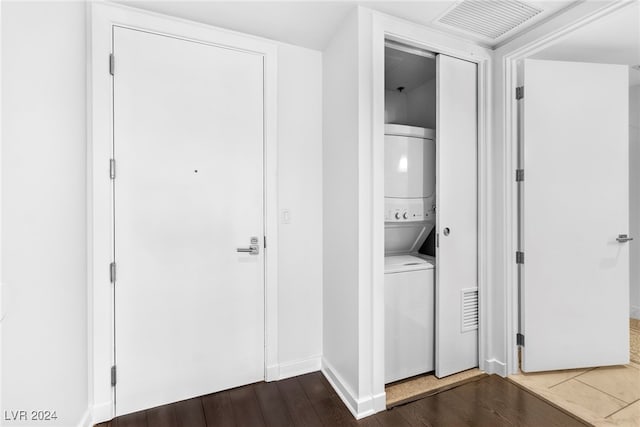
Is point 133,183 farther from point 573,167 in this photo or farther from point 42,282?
point 573,167

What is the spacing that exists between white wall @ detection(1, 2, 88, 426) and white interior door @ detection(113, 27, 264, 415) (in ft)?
0.68

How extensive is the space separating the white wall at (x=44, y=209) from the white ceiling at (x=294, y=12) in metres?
0.55

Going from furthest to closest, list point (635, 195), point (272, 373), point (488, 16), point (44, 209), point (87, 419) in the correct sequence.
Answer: point (635, 195)
point (272, 373)
point (488, 16)
point (87, 419)
point (44, 209)

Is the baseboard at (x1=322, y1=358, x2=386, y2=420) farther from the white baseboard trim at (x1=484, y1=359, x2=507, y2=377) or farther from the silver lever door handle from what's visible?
the silver lever door handle

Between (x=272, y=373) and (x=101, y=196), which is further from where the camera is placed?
(x=272, y=373)

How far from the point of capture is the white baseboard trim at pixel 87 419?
1519 millimetres

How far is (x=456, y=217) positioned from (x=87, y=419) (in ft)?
8.24

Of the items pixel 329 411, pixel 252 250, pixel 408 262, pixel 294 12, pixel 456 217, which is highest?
pixel 294 12

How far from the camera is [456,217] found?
2107 mm

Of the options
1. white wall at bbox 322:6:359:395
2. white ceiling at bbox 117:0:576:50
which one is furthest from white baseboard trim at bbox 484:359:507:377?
white ceiling at bbox 117:0:576:50

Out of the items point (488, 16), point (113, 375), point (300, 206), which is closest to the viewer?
point (113, 375)

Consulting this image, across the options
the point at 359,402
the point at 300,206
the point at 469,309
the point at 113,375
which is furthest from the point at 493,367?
the point at 113,375

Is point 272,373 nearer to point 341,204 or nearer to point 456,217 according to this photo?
point 341,204

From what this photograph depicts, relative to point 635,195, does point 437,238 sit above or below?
below
